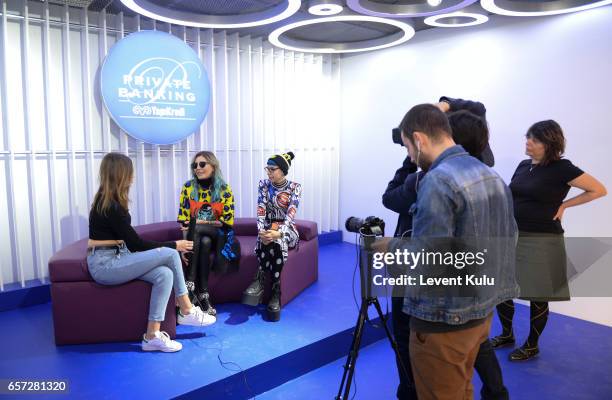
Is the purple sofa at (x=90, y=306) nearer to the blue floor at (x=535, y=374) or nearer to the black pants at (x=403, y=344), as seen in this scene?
the blue floor at (x=535, y=374)

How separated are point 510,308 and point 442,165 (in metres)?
2.34

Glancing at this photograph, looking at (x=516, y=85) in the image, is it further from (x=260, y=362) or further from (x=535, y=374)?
(x=260, y=362)

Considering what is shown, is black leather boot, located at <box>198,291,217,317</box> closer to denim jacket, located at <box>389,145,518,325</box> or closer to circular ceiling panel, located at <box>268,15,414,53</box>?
denim jacket, located at <box>389,145,518,325</box>

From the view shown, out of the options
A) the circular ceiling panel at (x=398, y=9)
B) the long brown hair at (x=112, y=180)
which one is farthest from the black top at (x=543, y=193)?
the long brown hair at (x=112, y=180)

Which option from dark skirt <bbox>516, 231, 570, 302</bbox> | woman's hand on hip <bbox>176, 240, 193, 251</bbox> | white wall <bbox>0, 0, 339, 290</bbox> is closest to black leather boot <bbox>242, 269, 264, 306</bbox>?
woman's hand on hip <bbox>176, 240, 193, 251</bbox>

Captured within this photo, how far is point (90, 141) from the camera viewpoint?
4.36 m

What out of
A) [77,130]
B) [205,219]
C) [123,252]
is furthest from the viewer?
[77,130]

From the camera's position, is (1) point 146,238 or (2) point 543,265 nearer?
(2) point 543,265

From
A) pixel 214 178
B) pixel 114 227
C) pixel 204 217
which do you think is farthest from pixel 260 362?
pixel 214 178

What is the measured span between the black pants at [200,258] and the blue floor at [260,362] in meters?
0.36

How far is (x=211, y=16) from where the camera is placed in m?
4.29

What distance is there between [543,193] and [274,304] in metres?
2.22

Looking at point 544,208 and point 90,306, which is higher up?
point 544,208

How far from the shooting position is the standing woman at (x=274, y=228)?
3.76 m
